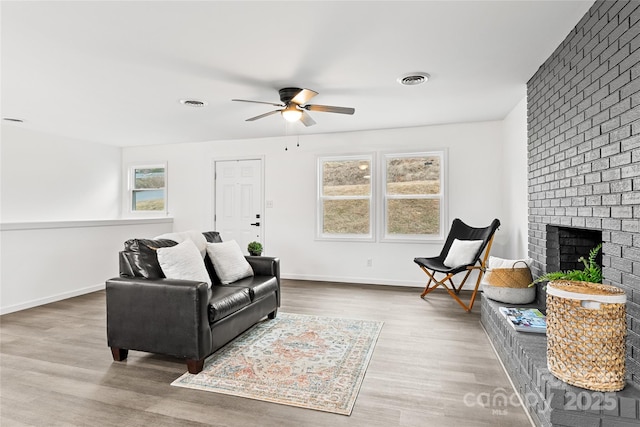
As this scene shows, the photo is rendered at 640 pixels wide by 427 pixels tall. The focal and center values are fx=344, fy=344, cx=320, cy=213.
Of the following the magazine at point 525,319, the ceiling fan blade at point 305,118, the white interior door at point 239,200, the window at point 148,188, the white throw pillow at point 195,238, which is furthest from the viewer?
the window at point 148,188

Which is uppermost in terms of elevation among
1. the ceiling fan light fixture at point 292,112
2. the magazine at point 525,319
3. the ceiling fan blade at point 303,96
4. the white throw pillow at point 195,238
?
the ceiling fan blade at point 303,96

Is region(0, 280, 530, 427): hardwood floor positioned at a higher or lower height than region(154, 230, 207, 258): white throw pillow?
lower

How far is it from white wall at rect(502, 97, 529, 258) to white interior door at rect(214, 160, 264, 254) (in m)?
3.70

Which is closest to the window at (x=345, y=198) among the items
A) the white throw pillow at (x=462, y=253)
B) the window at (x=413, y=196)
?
the window at (x=413, y=196)

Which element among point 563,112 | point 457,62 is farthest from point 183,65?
point 563,112

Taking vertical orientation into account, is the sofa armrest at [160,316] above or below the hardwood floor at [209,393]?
above

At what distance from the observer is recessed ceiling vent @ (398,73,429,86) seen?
3.08m

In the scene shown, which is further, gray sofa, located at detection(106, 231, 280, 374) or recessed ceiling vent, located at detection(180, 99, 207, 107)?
recessed ceiling vent, located at detection(180, 99, 207, 107)

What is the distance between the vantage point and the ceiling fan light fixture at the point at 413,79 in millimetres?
3082

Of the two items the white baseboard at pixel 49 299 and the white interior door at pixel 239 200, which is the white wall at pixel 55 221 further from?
the white interior door at pixel 239 200

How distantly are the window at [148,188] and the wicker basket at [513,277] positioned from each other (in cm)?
562

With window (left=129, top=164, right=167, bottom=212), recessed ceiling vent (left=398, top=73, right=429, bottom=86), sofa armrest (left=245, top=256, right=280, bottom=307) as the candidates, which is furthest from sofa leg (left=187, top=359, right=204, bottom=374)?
window (left=129, top=164, right=167, bottom=212)

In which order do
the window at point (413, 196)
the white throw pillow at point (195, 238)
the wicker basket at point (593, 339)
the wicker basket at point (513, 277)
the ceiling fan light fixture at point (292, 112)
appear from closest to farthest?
the wicker basket at point (593, 339) → the wicker basket at point (513, 277) → the white throw pillow at point (195, 238) → the ceiling fan light fixture at point (292, 112) → the window at point (413, 196)

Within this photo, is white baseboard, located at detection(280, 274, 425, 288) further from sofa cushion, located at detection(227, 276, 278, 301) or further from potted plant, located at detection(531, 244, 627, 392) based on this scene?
potted plant, located at detection(531, 244, 627, 392)
